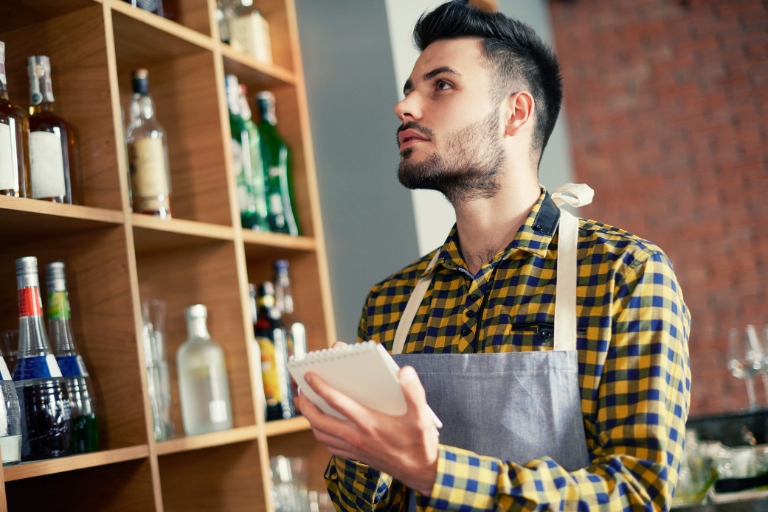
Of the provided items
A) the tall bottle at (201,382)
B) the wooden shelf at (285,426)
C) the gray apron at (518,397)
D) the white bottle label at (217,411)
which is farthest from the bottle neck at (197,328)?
the gray apron at (518,397)

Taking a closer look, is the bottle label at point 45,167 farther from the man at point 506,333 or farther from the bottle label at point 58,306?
the man at point 506,333

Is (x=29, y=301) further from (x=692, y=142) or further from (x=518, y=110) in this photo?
(x=692, y=142)

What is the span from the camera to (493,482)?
0.98 metres

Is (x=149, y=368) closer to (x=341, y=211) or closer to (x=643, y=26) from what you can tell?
(x=341, y=211)

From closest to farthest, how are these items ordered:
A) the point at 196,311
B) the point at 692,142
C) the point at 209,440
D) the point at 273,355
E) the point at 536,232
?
the point at 536,232, the point at 209,440, the point at 196,311, the point at 273,355, the point at 692,142

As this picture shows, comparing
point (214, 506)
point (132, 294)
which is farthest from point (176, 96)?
point (214, 506)

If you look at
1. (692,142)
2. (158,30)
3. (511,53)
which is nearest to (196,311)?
(158,30)

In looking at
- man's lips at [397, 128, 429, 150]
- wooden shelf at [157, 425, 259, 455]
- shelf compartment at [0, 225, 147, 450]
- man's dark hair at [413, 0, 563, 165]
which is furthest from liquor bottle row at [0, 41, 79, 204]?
man's dark hair at [413, 0, 563, 165]

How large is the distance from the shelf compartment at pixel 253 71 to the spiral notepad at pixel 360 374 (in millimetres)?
1161

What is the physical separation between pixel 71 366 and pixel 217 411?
0.43 meters

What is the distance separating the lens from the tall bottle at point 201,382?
178 centimetres

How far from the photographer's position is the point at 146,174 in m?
1.70

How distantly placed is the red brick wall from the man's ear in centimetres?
225

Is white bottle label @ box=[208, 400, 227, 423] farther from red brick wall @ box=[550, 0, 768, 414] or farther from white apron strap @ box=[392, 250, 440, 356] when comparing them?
red brick wall @ box=[550, 0, 768, 414]
